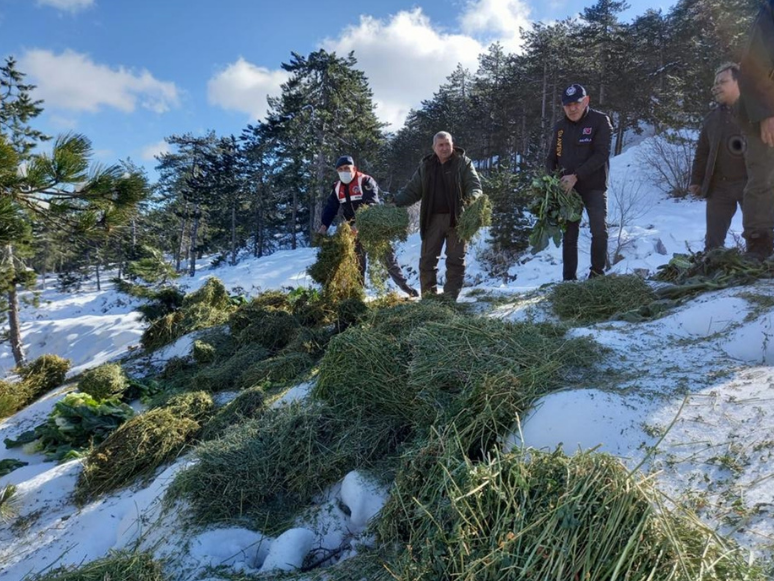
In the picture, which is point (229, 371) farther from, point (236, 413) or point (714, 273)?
point (714, 273)

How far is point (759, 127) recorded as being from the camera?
11.5 ft

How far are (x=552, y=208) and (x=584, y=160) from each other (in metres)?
0.64

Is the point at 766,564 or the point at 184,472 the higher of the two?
the point at 766,564

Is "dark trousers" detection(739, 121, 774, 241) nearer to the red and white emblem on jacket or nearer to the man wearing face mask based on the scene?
the man wearing face mask

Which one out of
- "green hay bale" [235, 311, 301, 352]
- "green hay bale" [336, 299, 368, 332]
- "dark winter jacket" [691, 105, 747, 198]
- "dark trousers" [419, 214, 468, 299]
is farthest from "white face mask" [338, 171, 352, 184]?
"dark winter jacket" [691, 105, 747, 198]

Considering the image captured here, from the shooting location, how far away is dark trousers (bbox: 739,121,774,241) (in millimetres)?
3662

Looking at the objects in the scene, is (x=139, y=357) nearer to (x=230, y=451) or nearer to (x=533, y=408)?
(x=230, y=451)

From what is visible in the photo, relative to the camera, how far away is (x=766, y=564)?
132 centimetres

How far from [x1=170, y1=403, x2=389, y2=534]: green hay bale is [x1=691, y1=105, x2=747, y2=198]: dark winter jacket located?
4.35m

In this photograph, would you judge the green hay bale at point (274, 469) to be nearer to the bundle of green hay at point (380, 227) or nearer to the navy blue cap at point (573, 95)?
the bundle of green hay at point (380, 227)

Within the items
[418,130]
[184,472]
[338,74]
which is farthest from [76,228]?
[418,130]

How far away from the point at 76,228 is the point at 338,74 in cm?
2236

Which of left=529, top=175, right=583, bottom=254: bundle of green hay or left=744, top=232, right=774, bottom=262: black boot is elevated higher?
left=529, top=175, right=583, bottom=254: bundle of green hay

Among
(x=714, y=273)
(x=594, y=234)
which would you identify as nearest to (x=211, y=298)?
(x=594, y=234)
